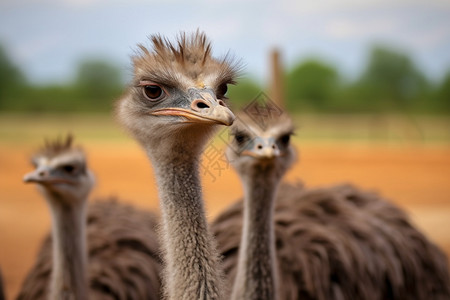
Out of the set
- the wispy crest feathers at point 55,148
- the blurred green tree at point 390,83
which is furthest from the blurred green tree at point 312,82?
the wispy crest feathers at point 55,148

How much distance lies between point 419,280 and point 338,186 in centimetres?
81

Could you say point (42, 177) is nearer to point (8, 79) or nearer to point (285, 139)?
point (285, 139)

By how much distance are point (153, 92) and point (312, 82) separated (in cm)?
4525

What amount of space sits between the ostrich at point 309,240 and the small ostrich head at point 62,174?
2.78 ft

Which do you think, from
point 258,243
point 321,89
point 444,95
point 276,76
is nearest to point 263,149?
point 258,243

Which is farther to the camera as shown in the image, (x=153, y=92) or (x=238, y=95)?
(x=238, y=95)

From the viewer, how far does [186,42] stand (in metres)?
2.02

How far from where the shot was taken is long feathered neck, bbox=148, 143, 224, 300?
1.91 metres

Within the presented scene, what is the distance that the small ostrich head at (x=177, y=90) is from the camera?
75.4 inches

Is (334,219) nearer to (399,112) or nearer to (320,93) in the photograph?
(399,112)

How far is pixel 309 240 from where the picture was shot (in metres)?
3.36

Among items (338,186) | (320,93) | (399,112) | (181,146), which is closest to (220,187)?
(338,186)

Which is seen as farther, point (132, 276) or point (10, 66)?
point (10, 66)

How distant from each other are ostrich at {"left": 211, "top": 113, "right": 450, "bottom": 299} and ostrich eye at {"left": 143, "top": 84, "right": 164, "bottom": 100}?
75cm
